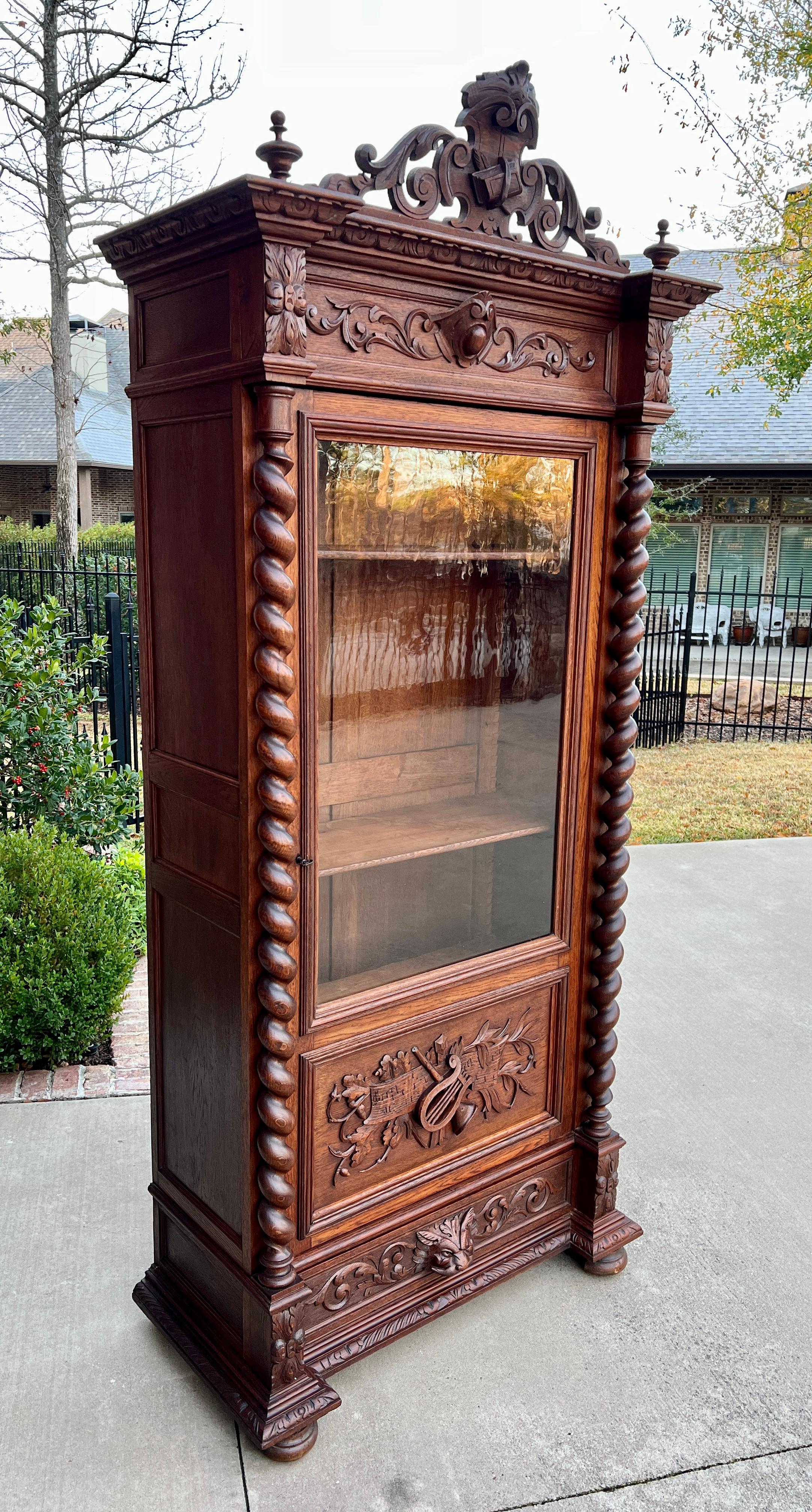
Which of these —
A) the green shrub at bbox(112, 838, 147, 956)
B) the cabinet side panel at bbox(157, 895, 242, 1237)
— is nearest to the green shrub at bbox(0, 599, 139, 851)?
the green shrub at bbox(112, 838, 147, 956)

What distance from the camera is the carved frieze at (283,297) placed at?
1.66 m

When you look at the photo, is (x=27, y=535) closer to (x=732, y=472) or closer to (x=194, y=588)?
(x=732, y=472)

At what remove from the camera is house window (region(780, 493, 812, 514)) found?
16.0 meters

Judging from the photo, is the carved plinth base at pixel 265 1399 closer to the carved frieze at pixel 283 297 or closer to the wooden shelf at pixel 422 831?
the wooden shelf at pixel 422 831

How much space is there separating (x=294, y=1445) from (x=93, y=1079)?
165 centimetres

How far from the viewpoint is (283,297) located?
65.9 inches

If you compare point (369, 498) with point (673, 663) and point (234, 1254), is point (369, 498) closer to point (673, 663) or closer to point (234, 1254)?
point (234, 1254)

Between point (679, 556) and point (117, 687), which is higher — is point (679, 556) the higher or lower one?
the higher one

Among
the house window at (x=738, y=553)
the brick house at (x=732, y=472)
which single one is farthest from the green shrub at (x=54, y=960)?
the house window at (x=738, y=553)

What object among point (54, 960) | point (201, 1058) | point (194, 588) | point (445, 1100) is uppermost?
point (194, 588)

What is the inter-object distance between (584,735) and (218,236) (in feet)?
4.27

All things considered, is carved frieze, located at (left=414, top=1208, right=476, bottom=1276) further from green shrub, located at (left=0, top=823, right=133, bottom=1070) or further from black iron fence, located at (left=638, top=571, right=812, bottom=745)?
black iron fence, located at (left=638, top=571, right=812, bottom=745)

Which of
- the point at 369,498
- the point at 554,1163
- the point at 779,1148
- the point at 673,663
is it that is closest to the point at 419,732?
the point at 369,498

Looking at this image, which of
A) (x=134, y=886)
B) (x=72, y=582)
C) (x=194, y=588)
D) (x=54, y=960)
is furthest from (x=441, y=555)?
(x=72, y=582)
